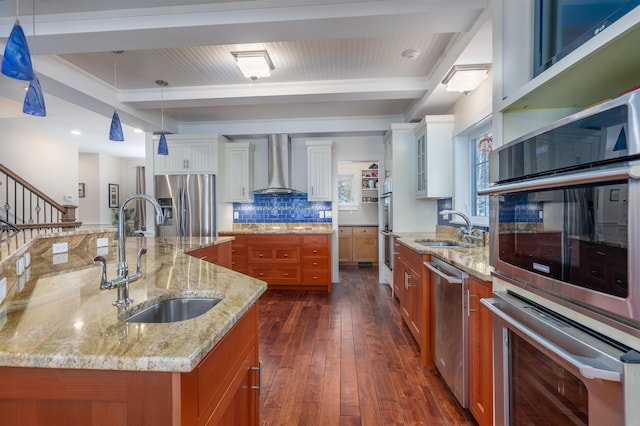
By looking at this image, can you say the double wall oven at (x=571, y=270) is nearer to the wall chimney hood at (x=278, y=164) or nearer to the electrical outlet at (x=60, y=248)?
the electrical outlet at (x=60, y=248)

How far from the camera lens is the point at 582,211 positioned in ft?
2.67

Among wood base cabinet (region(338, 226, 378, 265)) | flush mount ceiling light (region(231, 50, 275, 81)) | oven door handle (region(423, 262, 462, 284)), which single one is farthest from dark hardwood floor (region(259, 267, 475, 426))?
wood base cabinet (region(338, 226, 378, 265))

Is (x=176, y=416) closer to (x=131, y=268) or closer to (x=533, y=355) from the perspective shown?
(x=533, y=355)

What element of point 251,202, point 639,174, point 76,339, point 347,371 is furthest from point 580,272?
point 251,202

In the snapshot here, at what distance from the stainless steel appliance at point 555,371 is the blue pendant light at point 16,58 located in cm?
245

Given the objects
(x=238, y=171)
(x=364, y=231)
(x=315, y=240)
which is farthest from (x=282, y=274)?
(x=364, y=231)

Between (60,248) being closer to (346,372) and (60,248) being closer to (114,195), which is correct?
(346,372)

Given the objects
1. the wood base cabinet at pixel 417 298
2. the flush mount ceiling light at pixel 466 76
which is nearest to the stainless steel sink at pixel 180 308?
the wood base cabinet at pixel 417 298

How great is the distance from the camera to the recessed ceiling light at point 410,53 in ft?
8.89

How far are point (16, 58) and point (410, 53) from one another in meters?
2.77

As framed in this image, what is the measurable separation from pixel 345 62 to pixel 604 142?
8.61 ft

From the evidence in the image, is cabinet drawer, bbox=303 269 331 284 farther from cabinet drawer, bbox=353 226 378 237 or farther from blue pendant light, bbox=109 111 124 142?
blue pendant light, bbox=109 111 124 142

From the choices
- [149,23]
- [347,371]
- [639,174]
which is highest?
[149,23]

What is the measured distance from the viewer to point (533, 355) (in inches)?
40.3
